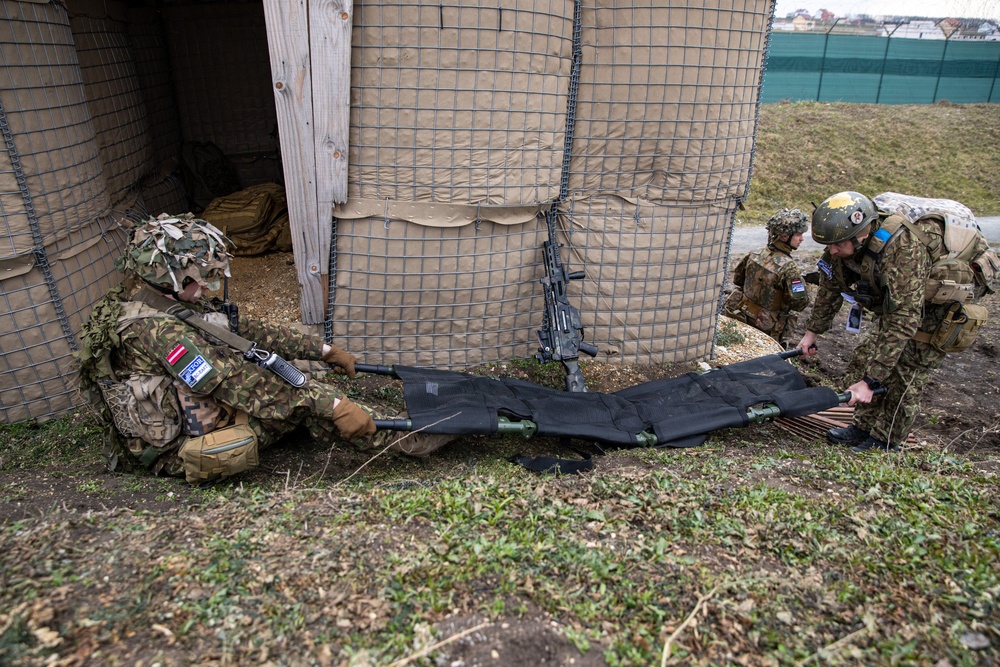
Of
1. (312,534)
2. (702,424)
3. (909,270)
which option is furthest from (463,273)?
(909,270)

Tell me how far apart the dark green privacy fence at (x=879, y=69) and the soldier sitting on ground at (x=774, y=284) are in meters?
14.3

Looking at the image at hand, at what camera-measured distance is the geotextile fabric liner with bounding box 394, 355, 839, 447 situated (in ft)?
13.9

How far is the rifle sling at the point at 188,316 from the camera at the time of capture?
3.75m

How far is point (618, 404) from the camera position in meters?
4.76

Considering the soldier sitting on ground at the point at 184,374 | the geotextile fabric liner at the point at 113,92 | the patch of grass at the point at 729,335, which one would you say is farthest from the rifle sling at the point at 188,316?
the patch of grass at the point at 729,335

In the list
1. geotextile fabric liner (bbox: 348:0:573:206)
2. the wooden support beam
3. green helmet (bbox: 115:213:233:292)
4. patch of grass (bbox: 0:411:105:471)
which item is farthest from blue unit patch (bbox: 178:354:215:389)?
geotextile fabric liner (bbox: 348:0:573:206)

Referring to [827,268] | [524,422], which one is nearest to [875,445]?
[827,268]

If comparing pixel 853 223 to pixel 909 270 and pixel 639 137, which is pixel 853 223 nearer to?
pixel 909 270

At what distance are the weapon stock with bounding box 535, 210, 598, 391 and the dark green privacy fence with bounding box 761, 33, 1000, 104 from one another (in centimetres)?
1697

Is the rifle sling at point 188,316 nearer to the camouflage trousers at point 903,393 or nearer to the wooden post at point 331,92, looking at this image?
the wooden post at point 331,92

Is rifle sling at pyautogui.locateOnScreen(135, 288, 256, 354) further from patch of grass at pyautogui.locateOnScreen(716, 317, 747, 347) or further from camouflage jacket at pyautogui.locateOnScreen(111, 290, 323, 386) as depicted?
patch of grass at pyautogui.locateOnScreen(716, 317, 747, 347)

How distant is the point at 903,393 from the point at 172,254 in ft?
16.6

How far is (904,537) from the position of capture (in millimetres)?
3072

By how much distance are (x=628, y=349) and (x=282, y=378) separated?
3.14 meters
